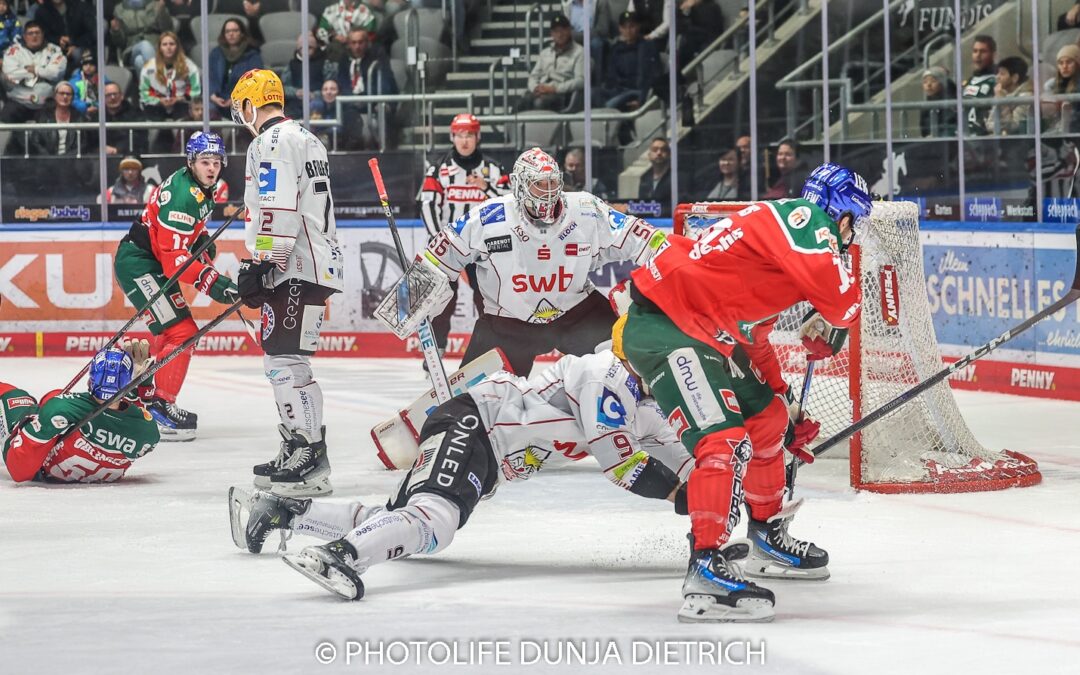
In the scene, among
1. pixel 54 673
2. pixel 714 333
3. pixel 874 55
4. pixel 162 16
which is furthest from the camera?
pixel 162 16

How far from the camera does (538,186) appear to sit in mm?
6121

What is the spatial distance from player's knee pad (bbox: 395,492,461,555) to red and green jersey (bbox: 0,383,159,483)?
229cm

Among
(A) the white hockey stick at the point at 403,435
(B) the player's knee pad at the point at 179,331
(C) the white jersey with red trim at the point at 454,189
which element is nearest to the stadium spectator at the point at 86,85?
(C) the white jersey with red trim at the point at 454,189

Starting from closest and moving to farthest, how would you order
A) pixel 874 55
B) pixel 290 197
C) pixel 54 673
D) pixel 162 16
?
pixel 54 673, pixel 290 197, pixel 874 55, pixel 162 16

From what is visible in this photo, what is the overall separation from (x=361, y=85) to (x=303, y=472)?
17.8 ft

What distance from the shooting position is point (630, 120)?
10.8 meters

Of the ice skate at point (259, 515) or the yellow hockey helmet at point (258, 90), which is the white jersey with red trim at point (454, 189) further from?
the ice skate at point (259, 515)

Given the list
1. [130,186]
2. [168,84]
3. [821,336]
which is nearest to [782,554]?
[821,336]

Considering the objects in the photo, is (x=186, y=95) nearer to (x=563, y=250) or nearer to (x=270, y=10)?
(x=270, y=10)

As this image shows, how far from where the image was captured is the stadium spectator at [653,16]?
10875 mm

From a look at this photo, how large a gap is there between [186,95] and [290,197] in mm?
5628

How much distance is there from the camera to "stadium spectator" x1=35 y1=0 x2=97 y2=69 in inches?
444

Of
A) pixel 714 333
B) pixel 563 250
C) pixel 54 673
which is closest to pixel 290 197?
pixel 563 250


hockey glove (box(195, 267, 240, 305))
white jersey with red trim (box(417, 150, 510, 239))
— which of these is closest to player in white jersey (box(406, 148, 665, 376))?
hockey glove (box(195, 267, 240, 305))
